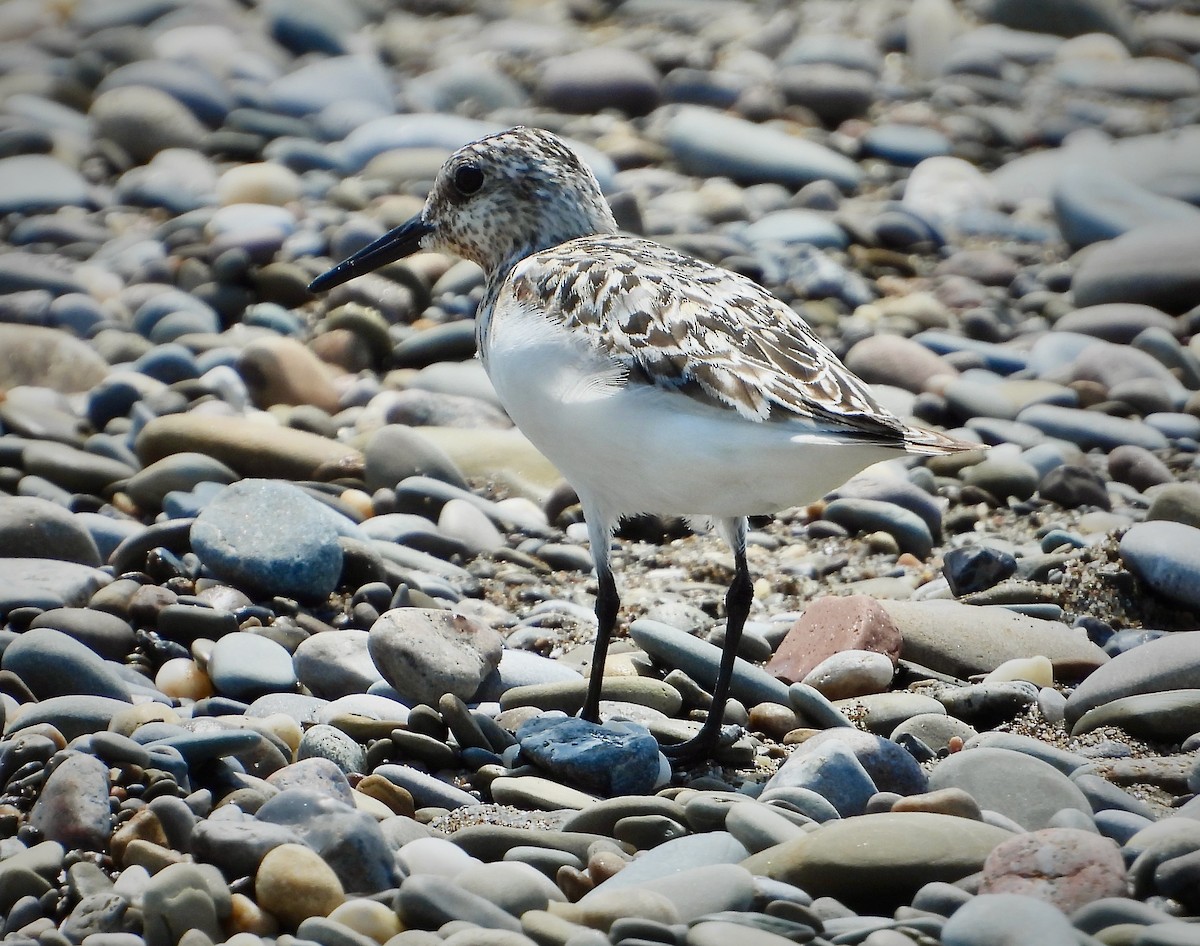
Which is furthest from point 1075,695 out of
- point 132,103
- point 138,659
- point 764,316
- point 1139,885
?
point 132,103

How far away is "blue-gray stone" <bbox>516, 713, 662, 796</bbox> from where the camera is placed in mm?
4336

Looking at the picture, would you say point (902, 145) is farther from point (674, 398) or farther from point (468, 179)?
point (674, 398)

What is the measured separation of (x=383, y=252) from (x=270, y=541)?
150 centimetres

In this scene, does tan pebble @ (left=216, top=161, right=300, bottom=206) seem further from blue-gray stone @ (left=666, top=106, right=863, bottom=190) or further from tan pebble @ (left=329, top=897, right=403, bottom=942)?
tan pebble @ (left=329, top=897, right=403, bottom=942)

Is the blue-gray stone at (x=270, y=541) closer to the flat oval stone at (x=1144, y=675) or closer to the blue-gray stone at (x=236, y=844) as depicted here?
the blue-gray stone at (x=236, y=844)

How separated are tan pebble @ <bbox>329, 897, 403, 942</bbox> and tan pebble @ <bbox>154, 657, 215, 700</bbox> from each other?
5.29ft

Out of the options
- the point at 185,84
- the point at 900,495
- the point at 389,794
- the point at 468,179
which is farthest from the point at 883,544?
the point at 185,84

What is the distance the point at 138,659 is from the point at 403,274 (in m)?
3.97

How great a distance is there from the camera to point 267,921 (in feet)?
11.4

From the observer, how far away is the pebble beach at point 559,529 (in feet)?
11.9

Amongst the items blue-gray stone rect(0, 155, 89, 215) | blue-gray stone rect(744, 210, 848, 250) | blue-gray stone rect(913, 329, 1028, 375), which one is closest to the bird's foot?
blue-gray stone rect(913, 329, 1028, 375)

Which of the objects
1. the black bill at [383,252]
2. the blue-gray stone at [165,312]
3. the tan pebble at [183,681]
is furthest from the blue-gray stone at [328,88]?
the tan pebble at [183,681]

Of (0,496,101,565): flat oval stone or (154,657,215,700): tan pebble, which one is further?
(0,496,101,565): flat oval stone

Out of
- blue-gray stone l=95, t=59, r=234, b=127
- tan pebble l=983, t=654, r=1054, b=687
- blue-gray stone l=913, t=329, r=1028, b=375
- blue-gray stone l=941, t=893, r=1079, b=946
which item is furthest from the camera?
blue-gray stone l=95, t=59, r=234, b=127
